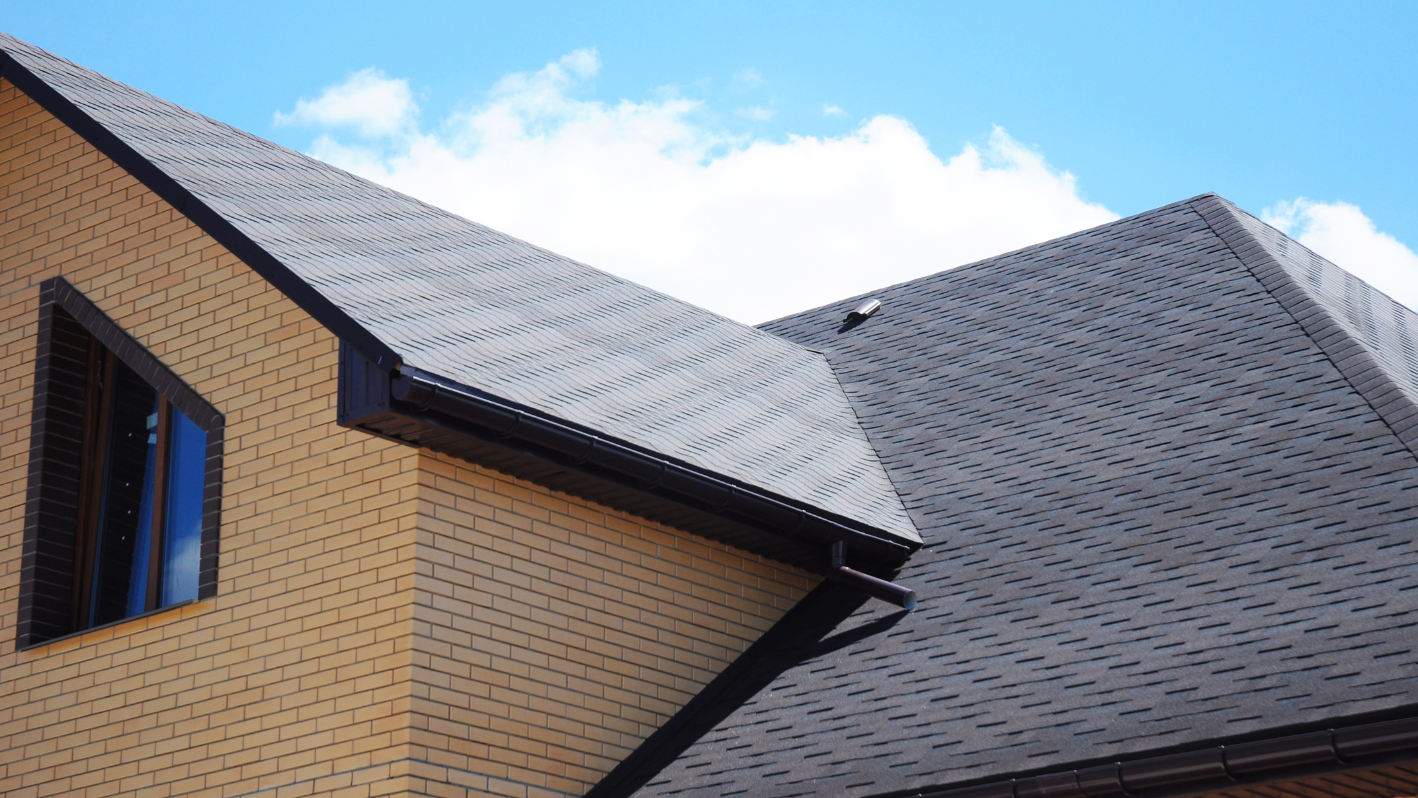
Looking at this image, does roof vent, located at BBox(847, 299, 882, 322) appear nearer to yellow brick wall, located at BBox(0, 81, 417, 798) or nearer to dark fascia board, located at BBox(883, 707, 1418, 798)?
yellow brick wall, located at BBox(0, 81, 417, 798)

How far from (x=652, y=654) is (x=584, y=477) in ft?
3.85

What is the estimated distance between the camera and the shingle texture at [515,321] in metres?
7.83

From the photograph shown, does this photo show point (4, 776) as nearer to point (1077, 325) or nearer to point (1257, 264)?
point (1077, 325)

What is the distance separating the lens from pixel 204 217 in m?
7.91

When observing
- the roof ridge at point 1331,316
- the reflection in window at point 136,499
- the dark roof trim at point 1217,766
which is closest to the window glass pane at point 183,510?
the reflection in window at point 136,499

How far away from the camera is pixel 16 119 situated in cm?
1005

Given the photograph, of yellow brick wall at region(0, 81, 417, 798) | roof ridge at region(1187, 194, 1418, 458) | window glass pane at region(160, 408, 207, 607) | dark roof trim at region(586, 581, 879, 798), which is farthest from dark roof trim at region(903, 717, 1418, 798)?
window glass pane at region(160, 408, 207, 607)

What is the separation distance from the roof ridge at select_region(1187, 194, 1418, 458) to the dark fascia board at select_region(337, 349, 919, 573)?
2.81m

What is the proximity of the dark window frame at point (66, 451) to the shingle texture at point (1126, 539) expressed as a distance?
3349 mm

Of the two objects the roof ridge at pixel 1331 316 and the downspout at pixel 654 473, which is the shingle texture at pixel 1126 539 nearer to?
the roof ridge at pixel 1331 316

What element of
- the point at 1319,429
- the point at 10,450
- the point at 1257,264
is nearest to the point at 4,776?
the point at 10,450

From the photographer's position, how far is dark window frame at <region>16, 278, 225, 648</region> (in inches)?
326

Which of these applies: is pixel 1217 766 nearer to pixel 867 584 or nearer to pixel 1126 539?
pixel 1126 539

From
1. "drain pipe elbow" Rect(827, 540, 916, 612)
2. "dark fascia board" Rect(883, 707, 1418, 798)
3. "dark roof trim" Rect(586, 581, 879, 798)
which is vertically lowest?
"dark fascia board" Rect(883, 707, 1418, 798)
